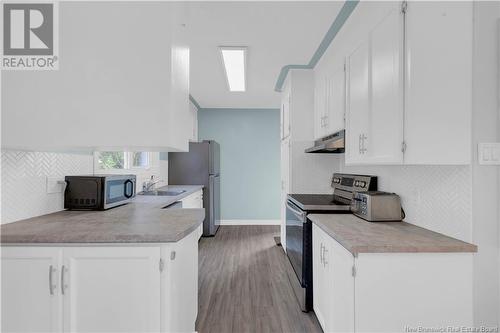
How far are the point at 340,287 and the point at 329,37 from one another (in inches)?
87.0

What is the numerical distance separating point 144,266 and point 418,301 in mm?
1407

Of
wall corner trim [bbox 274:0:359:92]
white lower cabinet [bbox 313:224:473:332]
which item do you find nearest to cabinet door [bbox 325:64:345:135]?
Answer: wall corner trim [bbox 274:0:359:92]

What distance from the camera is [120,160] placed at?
3.26 metres

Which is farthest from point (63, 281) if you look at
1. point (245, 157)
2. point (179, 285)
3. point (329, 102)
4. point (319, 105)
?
point (245, 157)

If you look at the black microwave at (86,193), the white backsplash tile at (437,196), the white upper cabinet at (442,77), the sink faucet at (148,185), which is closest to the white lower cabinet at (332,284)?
the white backsplash tile at (437,196)

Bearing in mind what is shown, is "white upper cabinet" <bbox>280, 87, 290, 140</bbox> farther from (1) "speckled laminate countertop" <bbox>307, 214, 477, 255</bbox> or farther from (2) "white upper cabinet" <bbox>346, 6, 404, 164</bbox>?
(1) "speckled laminate countertop" <bbox>307, 214, 477, 255</bbox>

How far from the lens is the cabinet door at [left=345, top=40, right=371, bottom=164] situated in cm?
185

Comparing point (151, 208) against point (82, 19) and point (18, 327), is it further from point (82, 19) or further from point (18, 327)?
point (82, 19)

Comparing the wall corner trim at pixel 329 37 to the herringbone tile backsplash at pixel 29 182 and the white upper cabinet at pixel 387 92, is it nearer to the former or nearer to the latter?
the white upper cabinet at pixel 387 92

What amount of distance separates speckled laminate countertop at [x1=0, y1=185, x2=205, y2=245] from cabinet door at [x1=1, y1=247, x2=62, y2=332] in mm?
75

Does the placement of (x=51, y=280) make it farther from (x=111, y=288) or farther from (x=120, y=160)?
(x=120, y=160)

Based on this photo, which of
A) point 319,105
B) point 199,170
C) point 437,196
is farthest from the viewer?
point 199,170

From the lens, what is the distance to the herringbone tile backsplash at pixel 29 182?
62.4 inches

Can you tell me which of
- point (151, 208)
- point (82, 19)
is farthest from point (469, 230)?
point (82, 19)
